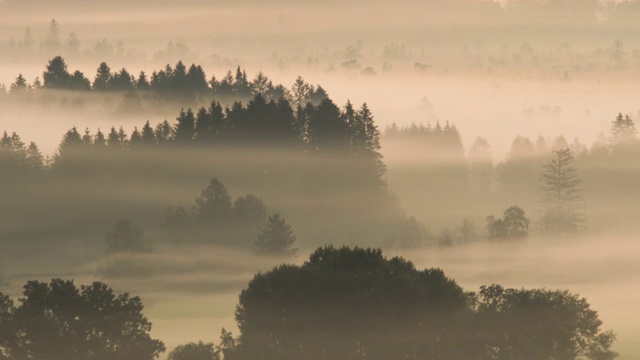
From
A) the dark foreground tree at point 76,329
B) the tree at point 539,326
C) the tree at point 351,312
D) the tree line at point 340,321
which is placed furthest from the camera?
the tree at point 539,326

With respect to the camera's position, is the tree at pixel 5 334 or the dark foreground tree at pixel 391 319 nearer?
the tree at pixel 5 334

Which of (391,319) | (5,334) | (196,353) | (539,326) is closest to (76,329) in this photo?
(5,334)

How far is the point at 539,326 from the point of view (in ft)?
548

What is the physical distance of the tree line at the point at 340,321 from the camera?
157875mm

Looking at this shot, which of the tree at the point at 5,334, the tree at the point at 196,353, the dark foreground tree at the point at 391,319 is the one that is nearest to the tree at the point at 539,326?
the dark foreground tree at the point at 391,319

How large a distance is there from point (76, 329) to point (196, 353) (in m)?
11.2

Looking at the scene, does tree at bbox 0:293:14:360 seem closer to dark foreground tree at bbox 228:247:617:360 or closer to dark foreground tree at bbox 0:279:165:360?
dark foreground tree at bbox 0:279:165:360

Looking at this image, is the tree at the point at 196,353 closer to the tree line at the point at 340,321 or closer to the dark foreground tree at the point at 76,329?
the tree line at the point at 340,321

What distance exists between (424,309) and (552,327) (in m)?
7.94

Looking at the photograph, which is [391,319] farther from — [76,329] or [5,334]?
[5,334]

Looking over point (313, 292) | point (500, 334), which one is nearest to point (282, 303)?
point (313, 292)

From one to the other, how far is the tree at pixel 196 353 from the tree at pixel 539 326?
15.8m

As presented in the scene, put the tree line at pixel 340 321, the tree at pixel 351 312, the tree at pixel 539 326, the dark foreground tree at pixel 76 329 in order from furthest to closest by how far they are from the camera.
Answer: the tree at pixel 539 326 → the tree at pixel 351 312 → the tree line at pixel 340 321 → the dark foreground tree at pixel 76 329

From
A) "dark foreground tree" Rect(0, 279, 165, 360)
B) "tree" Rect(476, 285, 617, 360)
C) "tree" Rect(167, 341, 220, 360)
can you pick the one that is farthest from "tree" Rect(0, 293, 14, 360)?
"tree" Rect(476, 285, 617, 360)
